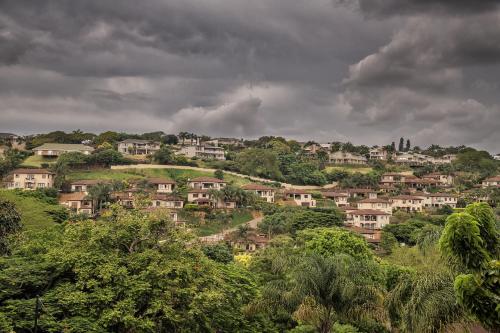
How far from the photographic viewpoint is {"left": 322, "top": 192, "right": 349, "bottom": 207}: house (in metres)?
85.4

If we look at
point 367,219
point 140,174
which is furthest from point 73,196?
point 367,219

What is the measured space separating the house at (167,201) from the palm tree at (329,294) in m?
54.6

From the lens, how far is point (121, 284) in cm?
1708

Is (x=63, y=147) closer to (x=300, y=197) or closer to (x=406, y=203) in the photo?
(x=300, y=197)

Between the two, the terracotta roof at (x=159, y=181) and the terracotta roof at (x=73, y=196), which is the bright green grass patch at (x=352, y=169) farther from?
the terracotta roof at (x=73, y=196)

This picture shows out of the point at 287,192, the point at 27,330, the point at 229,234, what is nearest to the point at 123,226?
the point at 27,330

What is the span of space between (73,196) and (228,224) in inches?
1008

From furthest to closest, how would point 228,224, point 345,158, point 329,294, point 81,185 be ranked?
point 345,158, point 81,185, point 228,224, point 329,294

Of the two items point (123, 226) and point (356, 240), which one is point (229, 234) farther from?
point (123, 226)

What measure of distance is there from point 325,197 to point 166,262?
7279 cm

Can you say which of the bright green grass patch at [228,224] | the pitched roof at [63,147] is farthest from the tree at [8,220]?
the pitched roof at [63,147]

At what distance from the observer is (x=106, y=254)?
18.4 meters

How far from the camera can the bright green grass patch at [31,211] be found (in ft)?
158

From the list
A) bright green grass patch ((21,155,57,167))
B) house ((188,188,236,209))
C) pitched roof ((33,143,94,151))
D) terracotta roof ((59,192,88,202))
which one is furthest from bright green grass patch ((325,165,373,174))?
bright green grass patch ((21,155,57,167))
